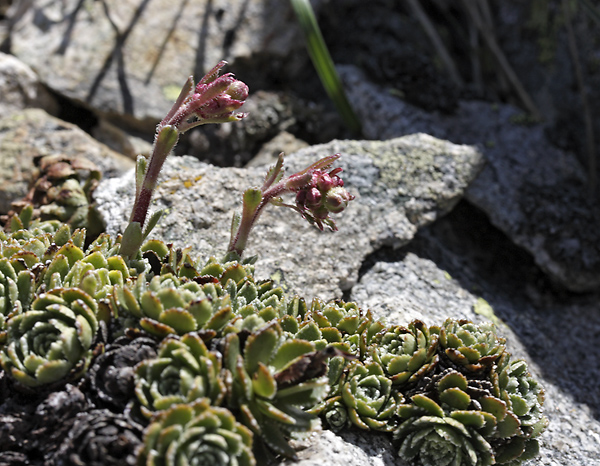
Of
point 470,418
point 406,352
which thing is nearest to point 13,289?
point 406,352

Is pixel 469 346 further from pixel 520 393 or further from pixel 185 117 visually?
pixel 185 117

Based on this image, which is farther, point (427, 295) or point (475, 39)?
point (475, 39)

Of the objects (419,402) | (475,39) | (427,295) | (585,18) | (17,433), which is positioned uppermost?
(585,18)

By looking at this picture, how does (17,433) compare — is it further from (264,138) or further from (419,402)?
(264,138)

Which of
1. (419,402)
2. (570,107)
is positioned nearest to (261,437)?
(419,402)

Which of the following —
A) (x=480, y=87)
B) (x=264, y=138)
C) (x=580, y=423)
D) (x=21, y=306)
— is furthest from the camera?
(x=480, y=87)

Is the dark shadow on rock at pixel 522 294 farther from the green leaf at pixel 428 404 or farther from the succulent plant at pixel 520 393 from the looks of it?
the green leaf at pixel 428 404

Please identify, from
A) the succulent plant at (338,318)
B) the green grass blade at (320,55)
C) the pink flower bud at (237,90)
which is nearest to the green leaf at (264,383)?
the succulent plant at (338,318)
